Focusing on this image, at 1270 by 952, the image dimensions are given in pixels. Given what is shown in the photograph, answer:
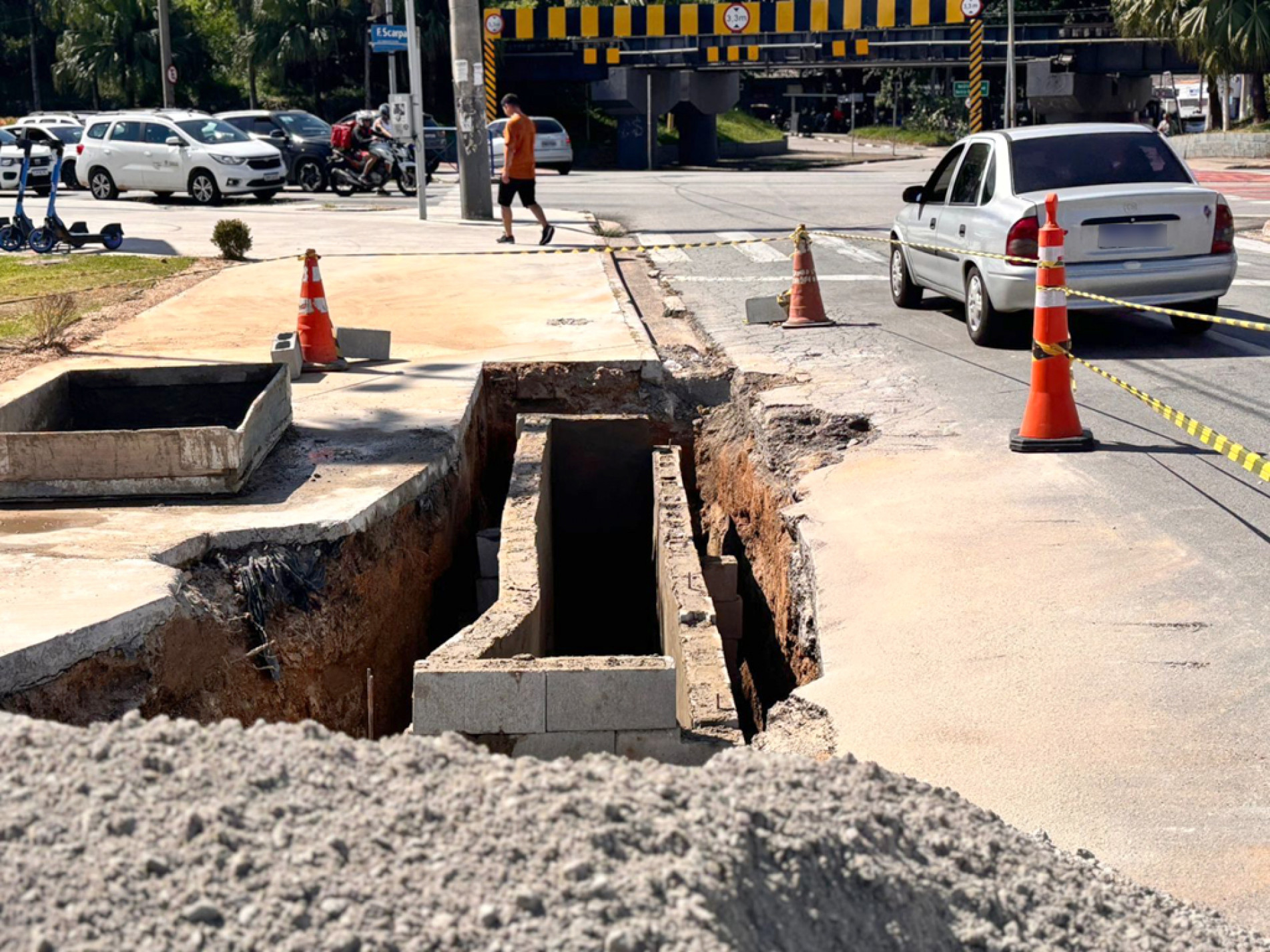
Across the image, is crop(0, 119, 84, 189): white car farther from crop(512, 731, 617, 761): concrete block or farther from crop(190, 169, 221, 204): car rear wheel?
crop(512, 731, 617, 761): concrete block

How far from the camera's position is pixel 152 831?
2984mm

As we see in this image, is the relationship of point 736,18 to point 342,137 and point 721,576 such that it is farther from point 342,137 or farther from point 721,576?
point 721,576

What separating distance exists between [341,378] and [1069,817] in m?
7.31

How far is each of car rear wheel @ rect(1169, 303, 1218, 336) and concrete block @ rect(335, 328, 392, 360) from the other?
5825 mm

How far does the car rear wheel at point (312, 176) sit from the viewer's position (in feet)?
101

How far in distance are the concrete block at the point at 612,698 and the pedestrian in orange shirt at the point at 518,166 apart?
14.0 meters

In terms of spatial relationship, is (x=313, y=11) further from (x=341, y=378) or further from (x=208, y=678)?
(x=208, y=678)

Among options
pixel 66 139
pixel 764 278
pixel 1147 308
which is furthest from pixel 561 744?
pixel 66 139

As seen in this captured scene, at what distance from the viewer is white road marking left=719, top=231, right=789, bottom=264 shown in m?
17.9

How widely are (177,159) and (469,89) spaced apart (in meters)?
8.23

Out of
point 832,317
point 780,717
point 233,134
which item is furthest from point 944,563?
point 233,134

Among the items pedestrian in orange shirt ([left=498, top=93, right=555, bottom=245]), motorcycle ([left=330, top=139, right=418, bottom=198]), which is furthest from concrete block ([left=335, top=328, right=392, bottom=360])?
motorcycle ([left=330, top=139, right=418, bottom=198])

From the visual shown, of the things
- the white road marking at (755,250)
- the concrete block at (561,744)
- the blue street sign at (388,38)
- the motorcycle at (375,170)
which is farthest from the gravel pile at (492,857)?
the motorcycle at (375,170)

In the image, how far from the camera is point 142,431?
7402mm
